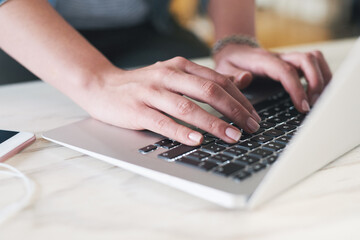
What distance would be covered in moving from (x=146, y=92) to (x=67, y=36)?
0.19m

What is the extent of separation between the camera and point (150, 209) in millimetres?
364

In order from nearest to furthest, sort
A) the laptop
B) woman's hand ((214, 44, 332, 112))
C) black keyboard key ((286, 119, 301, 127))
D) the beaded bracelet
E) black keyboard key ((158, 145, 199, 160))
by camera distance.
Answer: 1. the laptop
2. black keyboard key ((158, 145, 199, 160))
3. black keyboard key ((286, 119, 301, 127))
4. woman's hand ((214, 44, 332, 112))
5. the beaded bracelet

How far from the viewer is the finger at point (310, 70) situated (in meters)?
0.67

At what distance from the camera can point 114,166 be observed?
45cm

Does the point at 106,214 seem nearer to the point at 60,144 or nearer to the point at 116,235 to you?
the point at 116,235

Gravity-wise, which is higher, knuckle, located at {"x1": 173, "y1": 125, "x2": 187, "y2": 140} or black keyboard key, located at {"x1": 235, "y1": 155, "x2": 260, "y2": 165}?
knuckle, located at {"x1": 173, "y1": 125, "x2": 187, "y2": 140}

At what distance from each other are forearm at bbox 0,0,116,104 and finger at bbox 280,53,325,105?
0.34 metres

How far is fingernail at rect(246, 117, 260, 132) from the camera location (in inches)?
19.7

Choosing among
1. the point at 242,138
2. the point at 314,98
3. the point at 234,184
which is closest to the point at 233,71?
the point at 314,98

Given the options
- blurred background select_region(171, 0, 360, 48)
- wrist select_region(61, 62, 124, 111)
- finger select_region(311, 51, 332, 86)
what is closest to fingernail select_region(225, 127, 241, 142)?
wrist select_region(61, 62, 124, 111)

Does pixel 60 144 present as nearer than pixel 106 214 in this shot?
No

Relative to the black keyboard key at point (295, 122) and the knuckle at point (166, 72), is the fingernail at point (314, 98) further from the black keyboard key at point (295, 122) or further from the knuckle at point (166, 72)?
the knuckle at point (166, 72)

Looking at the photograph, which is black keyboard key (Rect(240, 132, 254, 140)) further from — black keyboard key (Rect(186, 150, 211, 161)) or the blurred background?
the blurred background

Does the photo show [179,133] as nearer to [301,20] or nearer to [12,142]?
[12,142]
